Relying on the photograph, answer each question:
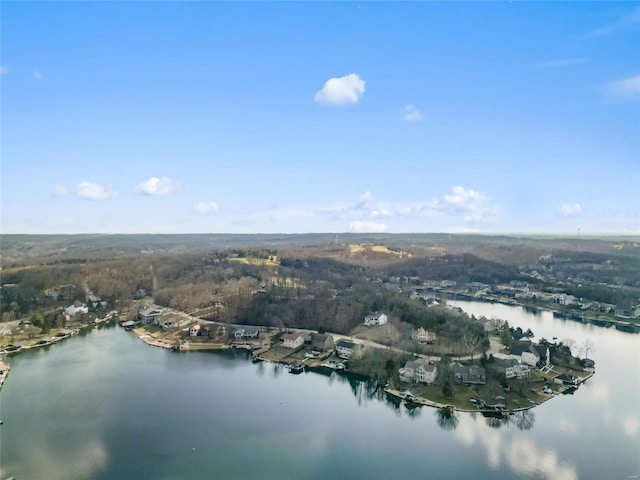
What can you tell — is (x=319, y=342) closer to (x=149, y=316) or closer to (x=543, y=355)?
(x=543, y=355)

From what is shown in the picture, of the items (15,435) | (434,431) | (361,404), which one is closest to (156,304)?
(15,435)

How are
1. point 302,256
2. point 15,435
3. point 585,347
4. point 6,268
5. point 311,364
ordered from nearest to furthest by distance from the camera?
point 15,435, point 311,364, point 585,347, point 6,268, point 302,256

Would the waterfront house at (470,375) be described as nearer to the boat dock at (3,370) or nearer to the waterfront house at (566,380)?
the waterfront house at (566,380)

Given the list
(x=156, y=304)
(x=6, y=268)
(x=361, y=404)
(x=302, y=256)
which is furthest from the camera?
(x=302, y=256)

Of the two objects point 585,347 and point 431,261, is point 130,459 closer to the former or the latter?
point 585,347

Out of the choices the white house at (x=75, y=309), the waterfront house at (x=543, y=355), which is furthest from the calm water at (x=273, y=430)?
the white house at (x=75, y=309)
